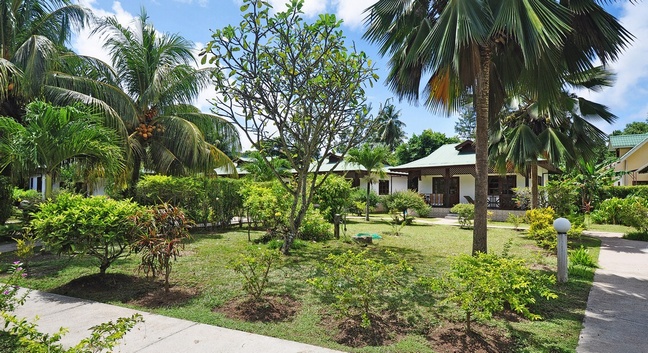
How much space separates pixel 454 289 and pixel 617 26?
6.54 m

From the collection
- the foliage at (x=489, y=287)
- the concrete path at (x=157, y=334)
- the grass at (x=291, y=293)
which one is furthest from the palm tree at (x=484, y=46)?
the concrete path at (x=157, y=334)

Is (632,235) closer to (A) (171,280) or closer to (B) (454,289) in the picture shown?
(B) (454,289)

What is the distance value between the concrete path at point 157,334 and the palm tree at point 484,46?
4710mm

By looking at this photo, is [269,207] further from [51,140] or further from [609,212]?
[609,212]

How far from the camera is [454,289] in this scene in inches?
152

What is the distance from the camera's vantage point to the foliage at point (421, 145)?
41344 mm

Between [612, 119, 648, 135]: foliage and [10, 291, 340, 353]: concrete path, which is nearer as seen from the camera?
[10, 291, 340, 353]: concrete path

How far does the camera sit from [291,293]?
16.5 ft

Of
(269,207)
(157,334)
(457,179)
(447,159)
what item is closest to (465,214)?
(447,159)

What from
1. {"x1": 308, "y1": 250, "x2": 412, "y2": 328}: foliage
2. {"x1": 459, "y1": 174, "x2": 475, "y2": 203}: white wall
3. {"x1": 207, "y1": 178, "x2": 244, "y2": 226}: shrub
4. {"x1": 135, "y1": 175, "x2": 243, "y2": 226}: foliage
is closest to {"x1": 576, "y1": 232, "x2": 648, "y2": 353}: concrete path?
{"x1": 308, "y1": 250, "x2": 412, "y2": 328}: foliage

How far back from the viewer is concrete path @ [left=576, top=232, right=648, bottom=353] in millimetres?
3500

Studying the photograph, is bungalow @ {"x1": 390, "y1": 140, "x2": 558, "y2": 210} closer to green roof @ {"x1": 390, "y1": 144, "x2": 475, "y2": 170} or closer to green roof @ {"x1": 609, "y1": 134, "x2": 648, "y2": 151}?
green roof @ {"x1": 390, "y1": 144, "x2": 475, "y2": 170}

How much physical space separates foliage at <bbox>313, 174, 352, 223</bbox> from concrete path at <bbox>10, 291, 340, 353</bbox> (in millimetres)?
7688

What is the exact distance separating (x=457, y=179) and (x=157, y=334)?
932 inches
